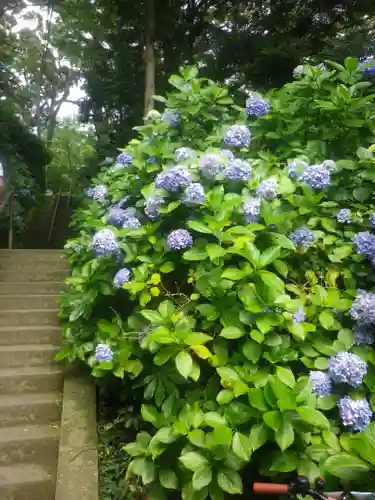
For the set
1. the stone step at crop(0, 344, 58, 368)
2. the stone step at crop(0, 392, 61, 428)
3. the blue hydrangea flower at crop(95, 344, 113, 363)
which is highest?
the blue hydrangea flower at crop(95, 344, 113, 363)

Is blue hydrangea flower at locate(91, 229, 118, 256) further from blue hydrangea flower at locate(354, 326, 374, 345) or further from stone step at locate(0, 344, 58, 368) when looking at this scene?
stone step at locate(0, 344, 58, 368)

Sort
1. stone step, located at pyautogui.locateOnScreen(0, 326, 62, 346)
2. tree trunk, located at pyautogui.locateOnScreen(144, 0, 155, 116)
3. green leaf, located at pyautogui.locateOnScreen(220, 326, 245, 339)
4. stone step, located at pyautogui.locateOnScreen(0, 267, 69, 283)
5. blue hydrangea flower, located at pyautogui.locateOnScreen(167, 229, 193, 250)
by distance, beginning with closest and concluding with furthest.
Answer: green leaf, located at pyautogui.locateOnScreen(220, 326, 245, 339), blue hydrangea flower, located at pyautogui.locateOnScreen(167, 229, 193, 250), stone step, located at pyautogui.locateOnScreen(0, 326, 62, 346), stone step, located at pyautogui.locateOnScreen(0, 267, 69, 283), tree trunk, located at pyautogui.locateOnScreen(144, 0, 155, 116)

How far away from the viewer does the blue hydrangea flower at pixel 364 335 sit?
1.87 meters

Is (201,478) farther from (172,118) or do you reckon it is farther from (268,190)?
(172,118)

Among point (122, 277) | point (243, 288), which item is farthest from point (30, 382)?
point (243, 288)

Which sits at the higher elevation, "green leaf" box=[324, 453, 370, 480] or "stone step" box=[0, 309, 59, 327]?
"green leaf" box=[324, 453, 370, 480]

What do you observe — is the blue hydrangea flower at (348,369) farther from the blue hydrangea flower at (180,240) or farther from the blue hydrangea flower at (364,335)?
the blue hydrangea flower at (180,240)

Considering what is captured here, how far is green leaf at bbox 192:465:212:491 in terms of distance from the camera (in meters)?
1.62

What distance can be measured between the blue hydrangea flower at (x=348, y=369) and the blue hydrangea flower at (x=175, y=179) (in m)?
1.09

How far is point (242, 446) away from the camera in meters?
1.60

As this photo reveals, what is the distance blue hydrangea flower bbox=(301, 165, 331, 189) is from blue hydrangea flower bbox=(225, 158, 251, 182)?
315 millimetres

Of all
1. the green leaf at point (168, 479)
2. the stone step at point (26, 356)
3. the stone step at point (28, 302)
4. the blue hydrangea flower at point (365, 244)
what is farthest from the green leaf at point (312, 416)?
the stone step at point (28, 302)

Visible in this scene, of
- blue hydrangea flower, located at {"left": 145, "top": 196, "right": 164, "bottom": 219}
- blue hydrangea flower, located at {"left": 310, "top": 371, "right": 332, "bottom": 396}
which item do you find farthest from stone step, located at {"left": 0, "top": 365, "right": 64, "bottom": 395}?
blue hydrangea flower, located at {"left": 310, "top": 371, "right": 332, "bottom": 396}

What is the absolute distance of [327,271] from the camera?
2.18 metres
